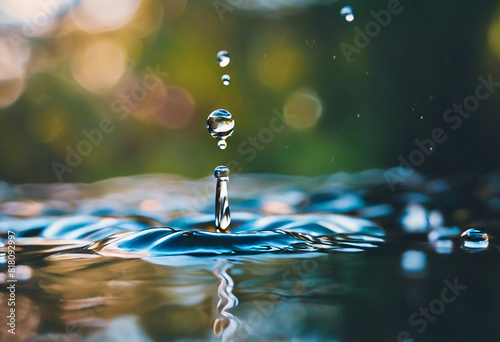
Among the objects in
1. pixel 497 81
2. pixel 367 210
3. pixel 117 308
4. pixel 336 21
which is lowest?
pixel 117 308

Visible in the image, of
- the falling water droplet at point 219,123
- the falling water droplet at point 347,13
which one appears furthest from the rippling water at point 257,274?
the falling water droplet at point 347,13

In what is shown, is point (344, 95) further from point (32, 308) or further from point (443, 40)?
point (32, 308)

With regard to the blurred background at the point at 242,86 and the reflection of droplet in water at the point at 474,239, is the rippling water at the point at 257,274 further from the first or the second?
the blurred background at the point at 242,86

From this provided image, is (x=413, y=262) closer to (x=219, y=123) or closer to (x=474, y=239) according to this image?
(x=474, y=239)

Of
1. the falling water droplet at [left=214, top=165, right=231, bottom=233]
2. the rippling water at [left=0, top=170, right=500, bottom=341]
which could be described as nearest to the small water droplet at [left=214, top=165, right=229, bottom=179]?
the falling water droplet at [left=214, top=165, right=231, bottom=233]

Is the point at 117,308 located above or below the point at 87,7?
below

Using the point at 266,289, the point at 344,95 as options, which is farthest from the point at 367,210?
the point at 344,95
